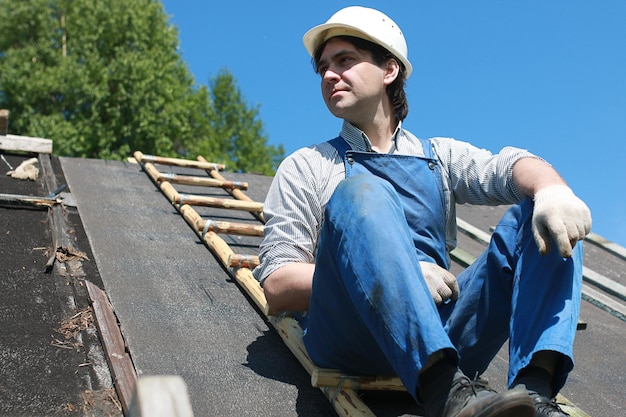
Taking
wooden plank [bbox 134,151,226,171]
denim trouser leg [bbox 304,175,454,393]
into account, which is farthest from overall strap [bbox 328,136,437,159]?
wooden plank [bbox 134,151,226,171]

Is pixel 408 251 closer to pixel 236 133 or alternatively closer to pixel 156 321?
pixel 156 321

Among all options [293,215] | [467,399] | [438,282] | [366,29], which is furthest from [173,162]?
[467,399]

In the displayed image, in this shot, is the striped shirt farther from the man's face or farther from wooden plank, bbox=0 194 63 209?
wooden plank, bbox=0 194 63 209

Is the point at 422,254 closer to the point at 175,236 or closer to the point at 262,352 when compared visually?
the point at 262,352

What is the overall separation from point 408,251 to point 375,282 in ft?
0.39

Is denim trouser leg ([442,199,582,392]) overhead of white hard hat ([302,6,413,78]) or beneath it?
beneath

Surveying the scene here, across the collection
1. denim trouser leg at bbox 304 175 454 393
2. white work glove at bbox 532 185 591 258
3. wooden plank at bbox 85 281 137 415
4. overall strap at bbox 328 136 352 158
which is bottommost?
wooden plank at bbox 85 281 137 415

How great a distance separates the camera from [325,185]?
2355 mm

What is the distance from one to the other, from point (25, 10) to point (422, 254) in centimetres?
2287

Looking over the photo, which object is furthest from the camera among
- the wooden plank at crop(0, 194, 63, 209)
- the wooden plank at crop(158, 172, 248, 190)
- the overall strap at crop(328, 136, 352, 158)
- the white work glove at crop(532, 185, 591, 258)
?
the wooden plank at crop(158, 172, 248, 190)

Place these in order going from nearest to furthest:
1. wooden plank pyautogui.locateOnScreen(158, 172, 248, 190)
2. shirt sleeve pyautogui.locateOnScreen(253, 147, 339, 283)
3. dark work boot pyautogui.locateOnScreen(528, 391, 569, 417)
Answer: dark work boot pyautogui.locateOnScreen(528, 391, 569, 417) < shirt sleeve pyautogui.locateOnScreen(253, 147, 339, 283) < wooden plank pyautogui.locateOnScreen(158, 172, 248, 190)

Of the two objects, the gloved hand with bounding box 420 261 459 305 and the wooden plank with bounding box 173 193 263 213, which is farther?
the wooden plank with bounding box 173 193 263 213

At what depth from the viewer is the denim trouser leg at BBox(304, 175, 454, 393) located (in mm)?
1646

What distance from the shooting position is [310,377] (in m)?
2.29
